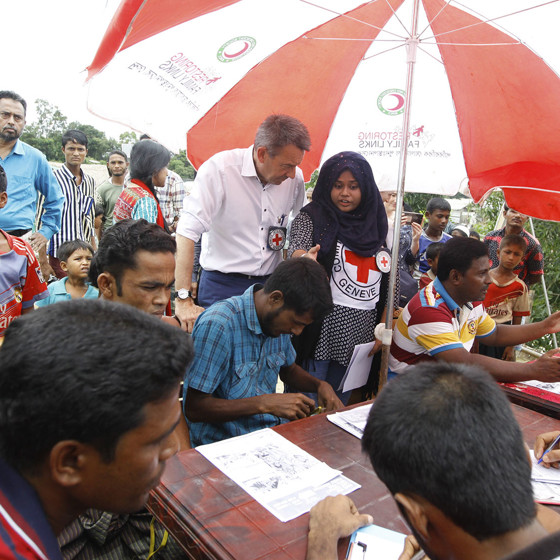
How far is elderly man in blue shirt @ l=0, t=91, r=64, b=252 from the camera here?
344 centimetres

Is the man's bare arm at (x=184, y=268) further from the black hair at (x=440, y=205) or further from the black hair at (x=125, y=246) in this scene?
the black hair at (x=440, y=205)

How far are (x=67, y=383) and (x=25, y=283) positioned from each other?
1.86m

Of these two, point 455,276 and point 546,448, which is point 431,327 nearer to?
point 455,276

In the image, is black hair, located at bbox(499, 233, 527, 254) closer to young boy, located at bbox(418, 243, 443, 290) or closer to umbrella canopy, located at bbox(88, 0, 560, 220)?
young boy, located at bbox(418, 243, 443, 290)

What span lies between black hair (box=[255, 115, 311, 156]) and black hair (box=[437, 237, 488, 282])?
0.98 metres

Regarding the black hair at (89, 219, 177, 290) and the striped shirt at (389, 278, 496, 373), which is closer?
the black hair at (89, 219, 177, 290)

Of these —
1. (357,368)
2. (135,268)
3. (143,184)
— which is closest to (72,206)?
(143,184)

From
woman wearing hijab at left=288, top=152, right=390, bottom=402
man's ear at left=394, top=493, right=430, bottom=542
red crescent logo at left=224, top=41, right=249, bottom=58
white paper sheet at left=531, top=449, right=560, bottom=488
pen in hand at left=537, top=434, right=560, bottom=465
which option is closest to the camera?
man's ear at left=394, top=493, right=430, bottom=542

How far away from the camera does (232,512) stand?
132 cm

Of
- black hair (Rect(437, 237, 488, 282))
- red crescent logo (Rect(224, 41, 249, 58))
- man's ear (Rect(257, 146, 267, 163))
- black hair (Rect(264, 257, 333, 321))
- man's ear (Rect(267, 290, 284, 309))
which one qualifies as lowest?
man's ear (Rect(267, 290, 284, 309))

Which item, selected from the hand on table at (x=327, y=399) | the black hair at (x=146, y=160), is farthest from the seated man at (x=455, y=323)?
the black hair at (x=146, y=160)

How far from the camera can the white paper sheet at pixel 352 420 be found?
186 centimetres

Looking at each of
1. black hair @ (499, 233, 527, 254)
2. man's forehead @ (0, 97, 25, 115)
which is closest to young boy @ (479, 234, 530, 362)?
black hair @ (499, 233, 527, 254)

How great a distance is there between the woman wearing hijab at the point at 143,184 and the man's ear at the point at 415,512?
8.44 feet
